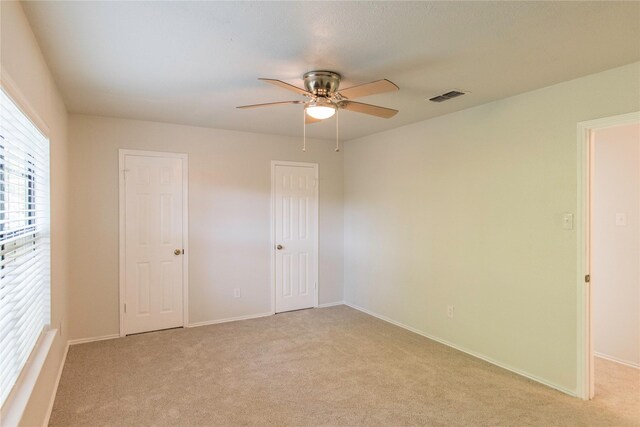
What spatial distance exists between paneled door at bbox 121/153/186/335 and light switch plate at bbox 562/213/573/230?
382 centimetres

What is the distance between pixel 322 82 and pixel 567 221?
2.14 meters

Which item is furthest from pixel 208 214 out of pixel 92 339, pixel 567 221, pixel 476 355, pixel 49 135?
pixel 567 221

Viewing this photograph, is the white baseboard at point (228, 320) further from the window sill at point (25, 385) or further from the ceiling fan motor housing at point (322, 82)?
the ceiling fan motor housing at point (322, 82)

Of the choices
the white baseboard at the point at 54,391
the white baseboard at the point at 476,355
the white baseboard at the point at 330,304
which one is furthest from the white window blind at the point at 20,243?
the white baseboard at the point at 476,355

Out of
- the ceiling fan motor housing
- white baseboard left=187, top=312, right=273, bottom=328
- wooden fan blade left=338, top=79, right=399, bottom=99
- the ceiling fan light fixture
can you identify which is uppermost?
the ceiling fan motor housing

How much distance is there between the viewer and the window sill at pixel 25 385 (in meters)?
1.63

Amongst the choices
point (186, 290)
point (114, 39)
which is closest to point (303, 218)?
point (186, 290)

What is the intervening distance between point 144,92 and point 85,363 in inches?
97.0

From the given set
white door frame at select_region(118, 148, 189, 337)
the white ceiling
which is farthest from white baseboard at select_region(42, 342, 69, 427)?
the white ceiling

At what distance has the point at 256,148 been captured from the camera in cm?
488

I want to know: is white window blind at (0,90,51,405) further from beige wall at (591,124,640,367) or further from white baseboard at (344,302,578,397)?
beige wall at (591,124,640,367)

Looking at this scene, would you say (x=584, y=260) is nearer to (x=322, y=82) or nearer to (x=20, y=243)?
(x=322, y=82)

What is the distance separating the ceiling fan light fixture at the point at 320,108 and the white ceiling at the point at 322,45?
0.23m

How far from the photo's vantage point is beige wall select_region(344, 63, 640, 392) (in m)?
2.90
